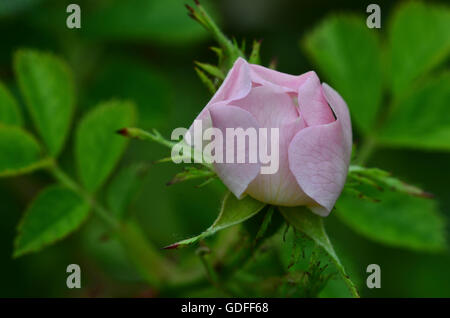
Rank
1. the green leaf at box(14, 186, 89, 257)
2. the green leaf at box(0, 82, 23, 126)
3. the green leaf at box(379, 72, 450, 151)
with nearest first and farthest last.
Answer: the green leaf at box(14, 186, 89, 257)
the green leaf at box(0, 82, 23, 126)
the green leaf at box(379, 72, 450, 151)

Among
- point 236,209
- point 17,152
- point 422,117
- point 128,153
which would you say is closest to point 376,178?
point 236,209

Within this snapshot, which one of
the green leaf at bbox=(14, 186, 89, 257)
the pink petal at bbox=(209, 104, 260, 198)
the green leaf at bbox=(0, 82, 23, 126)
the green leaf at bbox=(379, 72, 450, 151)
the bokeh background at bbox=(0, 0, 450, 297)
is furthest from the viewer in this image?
the bokeh background at bbox=(0, 0, 450, 297)

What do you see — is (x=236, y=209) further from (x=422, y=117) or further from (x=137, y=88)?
(x=137, y=88)

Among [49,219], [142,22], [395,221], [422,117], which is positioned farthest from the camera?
[142,22]

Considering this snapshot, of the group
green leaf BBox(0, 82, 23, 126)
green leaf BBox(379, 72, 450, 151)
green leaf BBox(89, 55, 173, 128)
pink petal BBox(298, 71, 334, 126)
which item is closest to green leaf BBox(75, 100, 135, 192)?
green leaf BBox(0, 82, 23, 126)

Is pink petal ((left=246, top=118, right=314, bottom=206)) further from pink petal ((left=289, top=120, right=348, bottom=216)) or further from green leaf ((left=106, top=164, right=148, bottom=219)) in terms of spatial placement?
green leaf ((left=106, top=164, right=148, bottom=219))

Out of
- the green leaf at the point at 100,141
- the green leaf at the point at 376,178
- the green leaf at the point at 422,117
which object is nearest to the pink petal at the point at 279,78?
the green leaf at the point at 376,178
